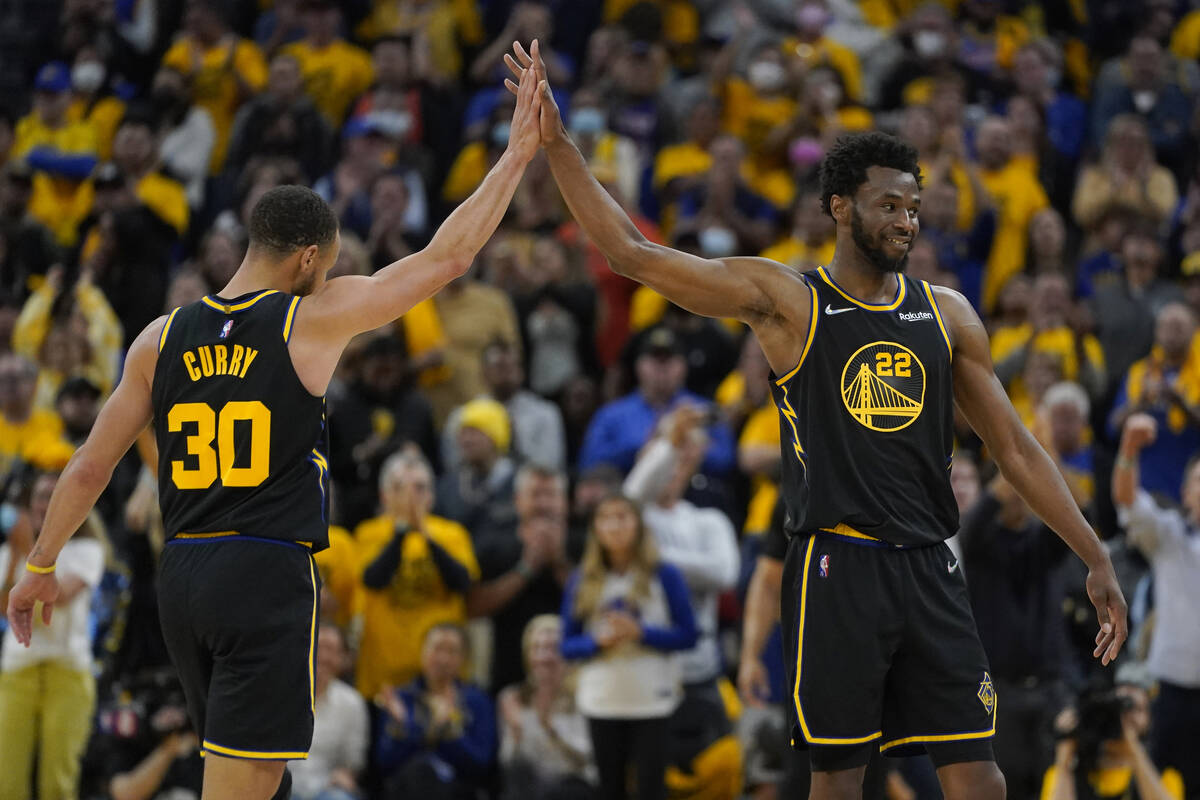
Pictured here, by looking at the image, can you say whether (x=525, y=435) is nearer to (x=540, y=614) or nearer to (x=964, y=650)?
(x=540, y=614)

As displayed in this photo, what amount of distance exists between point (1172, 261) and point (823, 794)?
30.1 feet

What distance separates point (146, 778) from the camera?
9398 millimetres

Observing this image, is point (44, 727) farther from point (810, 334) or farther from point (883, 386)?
point (883, 386)

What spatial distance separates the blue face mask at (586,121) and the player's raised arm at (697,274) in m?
7.81

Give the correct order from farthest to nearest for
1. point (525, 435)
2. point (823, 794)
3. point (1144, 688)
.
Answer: point (525, 435) < point (1144, 688) < point (823, 794)

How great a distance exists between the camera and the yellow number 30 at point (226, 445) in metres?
5.75

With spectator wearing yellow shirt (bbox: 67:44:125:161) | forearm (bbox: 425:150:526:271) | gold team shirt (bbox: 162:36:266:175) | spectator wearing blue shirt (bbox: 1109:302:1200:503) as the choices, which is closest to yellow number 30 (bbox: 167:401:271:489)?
forearm (bbox: 425:150:526:271)

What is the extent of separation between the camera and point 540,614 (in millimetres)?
10789

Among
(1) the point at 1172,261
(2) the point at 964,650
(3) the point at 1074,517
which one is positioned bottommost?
(2) the point at 964,650

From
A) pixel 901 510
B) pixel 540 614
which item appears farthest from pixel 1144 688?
pixel 901 510

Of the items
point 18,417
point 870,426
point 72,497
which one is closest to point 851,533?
point 870,426

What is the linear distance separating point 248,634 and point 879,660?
2144mm

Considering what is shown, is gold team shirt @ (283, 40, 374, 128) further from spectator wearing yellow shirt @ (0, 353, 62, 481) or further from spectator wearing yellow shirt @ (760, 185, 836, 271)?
spectator wearing yellow shirt @ (760, 185, 836, 271)

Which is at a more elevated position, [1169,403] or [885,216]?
[885,216]
